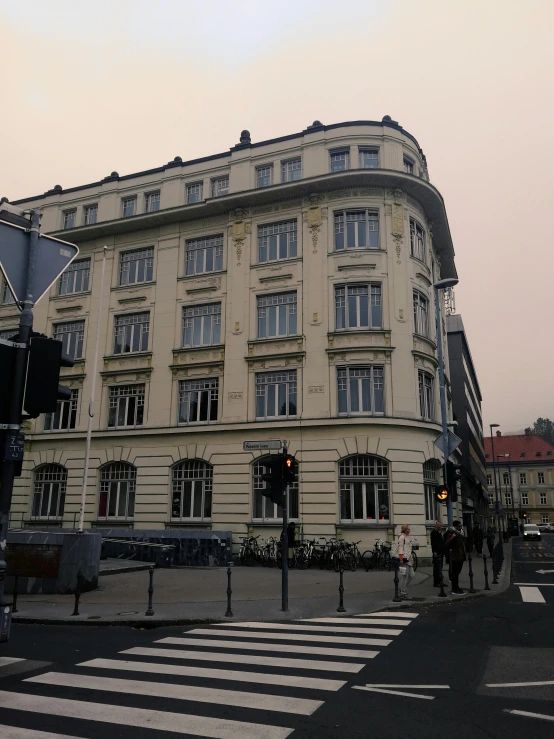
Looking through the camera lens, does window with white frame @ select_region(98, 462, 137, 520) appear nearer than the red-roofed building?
Yes

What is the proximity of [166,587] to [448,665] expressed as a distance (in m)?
10.6

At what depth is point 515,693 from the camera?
6.87 meters

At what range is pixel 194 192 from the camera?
105 feet

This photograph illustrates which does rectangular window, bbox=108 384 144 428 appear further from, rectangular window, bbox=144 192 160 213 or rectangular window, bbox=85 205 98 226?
rectangular window, bbox=85 205 98 226

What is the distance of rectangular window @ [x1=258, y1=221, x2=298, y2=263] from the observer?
93.7 feet

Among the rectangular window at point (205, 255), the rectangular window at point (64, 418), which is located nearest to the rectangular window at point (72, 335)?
the rectangular window at point (64, 418)

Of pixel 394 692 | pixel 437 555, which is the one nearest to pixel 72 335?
pixel 437 555

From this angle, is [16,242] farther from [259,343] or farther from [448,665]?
[259,343]

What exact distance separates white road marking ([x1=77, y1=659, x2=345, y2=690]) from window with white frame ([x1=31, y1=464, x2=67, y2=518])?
77.6 ft

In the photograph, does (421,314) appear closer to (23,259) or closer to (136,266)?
(136,266)

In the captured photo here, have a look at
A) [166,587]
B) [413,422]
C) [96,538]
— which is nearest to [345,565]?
[413,422]

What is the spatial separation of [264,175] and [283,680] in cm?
2680

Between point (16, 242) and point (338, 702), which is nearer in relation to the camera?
point (338, 702)

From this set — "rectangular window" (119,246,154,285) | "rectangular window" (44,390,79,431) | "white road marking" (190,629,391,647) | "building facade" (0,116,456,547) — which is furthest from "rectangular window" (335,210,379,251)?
"white road marking" (190,629,391,647)
